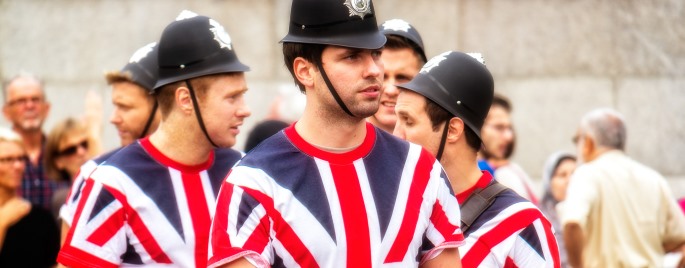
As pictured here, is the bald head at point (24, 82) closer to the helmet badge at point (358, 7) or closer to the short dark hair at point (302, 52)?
the short dark hair at point (302, 52)

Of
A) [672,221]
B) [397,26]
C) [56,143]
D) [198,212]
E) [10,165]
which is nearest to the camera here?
[198,212]

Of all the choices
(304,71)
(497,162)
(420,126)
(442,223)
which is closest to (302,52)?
(304,71)

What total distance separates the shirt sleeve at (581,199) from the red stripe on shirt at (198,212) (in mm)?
3279

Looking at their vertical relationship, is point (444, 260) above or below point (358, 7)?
below

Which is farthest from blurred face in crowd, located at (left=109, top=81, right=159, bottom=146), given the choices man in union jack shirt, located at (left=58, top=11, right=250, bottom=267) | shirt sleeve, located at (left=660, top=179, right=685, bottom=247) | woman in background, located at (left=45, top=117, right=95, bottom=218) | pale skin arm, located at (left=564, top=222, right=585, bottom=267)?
shirt sleeve, located at (left=660, top=179, right=685, bottom=247)

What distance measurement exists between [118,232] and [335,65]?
56.5 inches

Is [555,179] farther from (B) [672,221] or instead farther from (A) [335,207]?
(A) [335,207]

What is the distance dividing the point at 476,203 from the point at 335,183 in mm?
897

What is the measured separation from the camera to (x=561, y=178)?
996 centimetres

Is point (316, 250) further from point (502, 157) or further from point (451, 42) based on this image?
point (451, 42)

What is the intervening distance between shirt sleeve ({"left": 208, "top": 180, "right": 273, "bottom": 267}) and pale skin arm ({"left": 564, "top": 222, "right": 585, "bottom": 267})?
172 inches

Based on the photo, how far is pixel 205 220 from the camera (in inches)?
221

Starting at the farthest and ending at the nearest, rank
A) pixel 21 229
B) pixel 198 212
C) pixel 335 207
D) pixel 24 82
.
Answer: pixel 24 82
pixel 21 229
pixel 198 212
pixel 335 207

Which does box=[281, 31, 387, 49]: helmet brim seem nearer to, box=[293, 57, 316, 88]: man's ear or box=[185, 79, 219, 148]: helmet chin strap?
box=[293, 57, 316, 88]: man's ear
